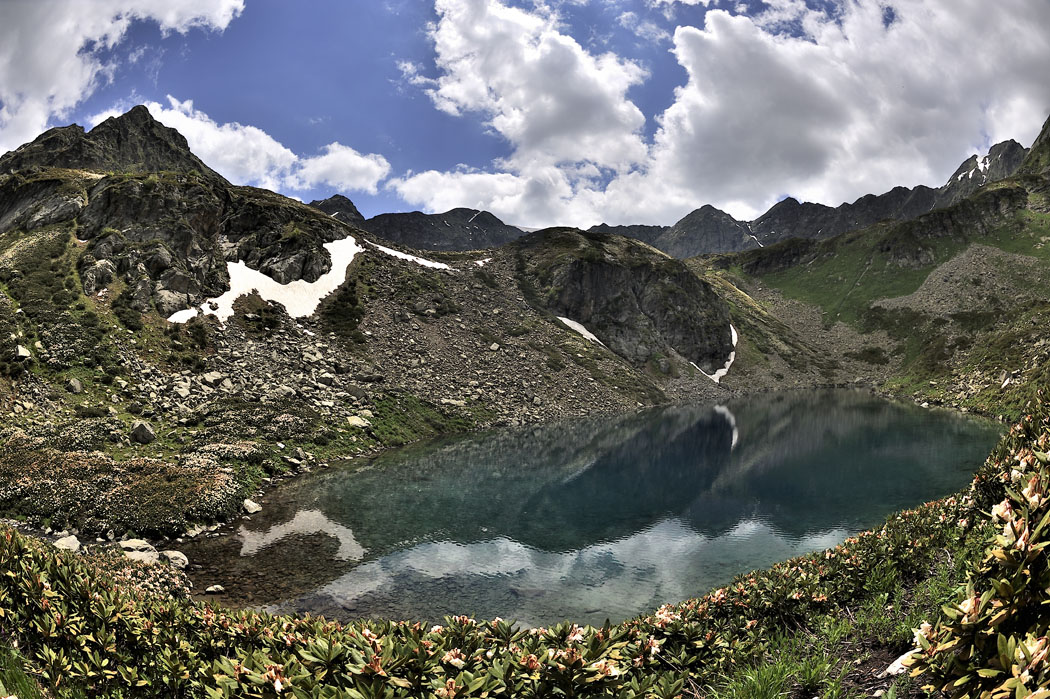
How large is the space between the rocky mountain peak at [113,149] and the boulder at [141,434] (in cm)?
11517

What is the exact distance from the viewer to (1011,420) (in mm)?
56031

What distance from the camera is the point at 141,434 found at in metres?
34.2

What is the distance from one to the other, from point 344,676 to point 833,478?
4529 centimetres

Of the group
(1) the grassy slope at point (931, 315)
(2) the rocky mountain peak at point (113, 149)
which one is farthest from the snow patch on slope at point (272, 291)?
(1) the grassy slope at point (931, 315)

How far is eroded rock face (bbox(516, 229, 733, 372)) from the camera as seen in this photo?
10756cm

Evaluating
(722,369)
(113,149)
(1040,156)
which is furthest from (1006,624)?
(1040,156)

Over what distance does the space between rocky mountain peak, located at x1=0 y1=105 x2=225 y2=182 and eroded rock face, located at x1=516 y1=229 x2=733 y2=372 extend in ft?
302

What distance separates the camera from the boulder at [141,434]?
34094 millimetres

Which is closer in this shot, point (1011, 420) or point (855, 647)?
point (855, 647)

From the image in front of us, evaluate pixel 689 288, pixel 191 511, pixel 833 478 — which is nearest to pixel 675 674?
pixel 191 511

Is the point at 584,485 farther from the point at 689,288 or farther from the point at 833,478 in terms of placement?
the point at 689,288

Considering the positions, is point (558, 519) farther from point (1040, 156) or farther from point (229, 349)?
point (1040, 156)

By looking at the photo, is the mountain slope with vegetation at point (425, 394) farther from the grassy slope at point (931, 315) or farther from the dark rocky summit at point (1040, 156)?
the dark rocky summit at point (1040, 156)

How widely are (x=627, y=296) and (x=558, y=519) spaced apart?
8927 cm
